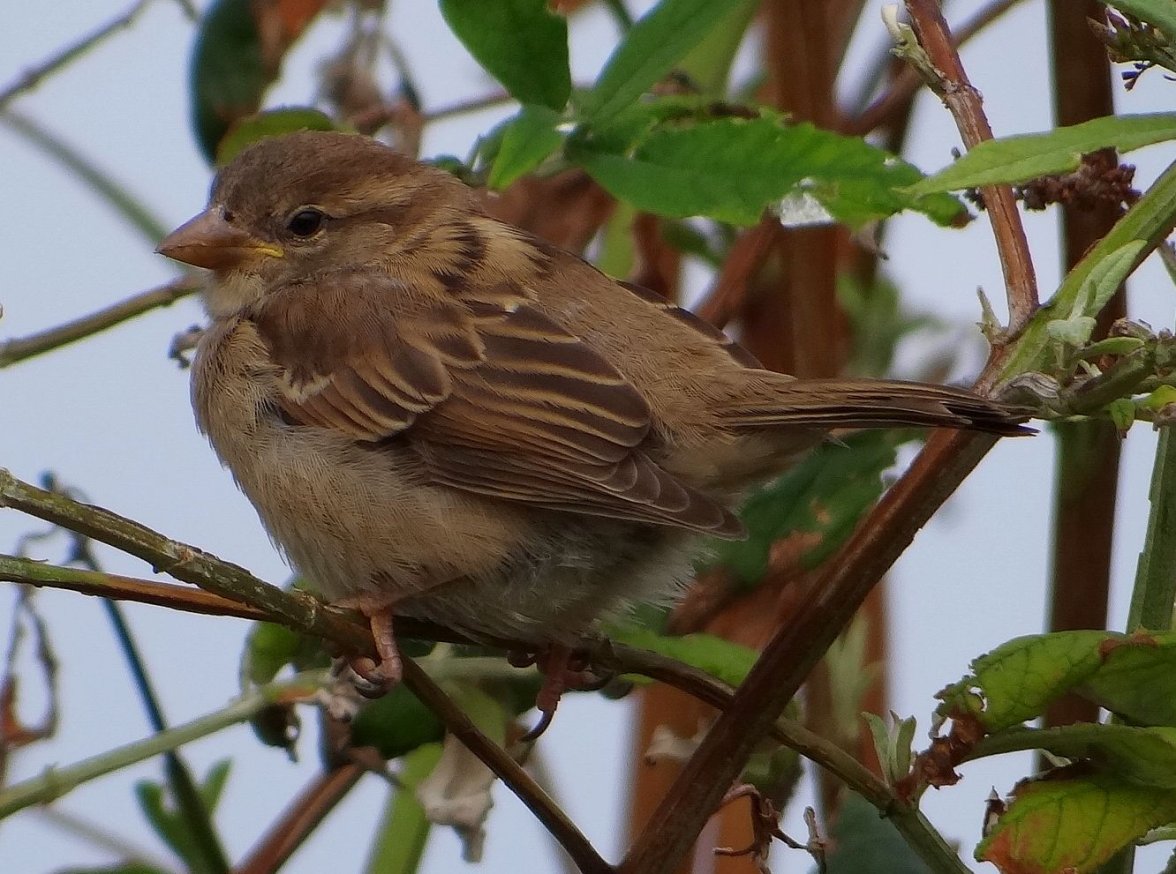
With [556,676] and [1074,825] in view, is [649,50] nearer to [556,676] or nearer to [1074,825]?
[556,676]

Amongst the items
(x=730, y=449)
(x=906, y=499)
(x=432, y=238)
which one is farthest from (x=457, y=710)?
(x=432, y=238)

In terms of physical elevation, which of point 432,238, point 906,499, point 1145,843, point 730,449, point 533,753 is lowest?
point 1145,843

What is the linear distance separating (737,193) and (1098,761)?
0.77 meters

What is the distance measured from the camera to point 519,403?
243cm

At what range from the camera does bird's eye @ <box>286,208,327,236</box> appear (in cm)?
297

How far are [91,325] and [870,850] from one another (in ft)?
4.16

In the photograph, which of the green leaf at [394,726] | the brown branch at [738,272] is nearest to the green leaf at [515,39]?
the brown branch at [738,272]

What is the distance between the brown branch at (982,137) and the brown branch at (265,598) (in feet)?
2.04

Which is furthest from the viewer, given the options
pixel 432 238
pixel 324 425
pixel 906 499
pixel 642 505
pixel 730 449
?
pixel 432 238

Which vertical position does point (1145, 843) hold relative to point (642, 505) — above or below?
below

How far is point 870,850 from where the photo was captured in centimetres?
175

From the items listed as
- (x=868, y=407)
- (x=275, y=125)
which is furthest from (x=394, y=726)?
(x=275, y=125)

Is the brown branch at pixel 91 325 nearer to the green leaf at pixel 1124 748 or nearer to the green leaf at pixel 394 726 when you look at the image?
the green leaf at pixel 394 726

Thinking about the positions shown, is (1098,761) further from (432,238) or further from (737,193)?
(432,238)
